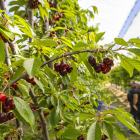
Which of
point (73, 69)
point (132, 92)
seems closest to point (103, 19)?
point (132, 92)

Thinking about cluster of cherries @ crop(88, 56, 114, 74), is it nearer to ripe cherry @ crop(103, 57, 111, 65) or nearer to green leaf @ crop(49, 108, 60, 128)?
ripe cherry @ crop(103, 57, 111, 65)

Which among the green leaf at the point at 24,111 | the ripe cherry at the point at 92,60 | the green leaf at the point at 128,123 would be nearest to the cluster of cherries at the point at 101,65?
the ripe cherry at the point at 92,60

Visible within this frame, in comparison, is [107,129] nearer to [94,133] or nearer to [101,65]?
[94,133]

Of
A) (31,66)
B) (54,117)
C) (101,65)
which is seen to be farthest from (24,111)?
(101,65)

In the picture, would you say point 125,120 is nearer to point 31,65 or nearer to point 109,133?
point 109,133

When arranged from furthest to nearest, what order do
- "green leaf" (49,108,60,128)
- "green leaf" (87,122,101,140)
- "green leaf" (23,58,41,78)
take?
"green leaf" (49,108,60,128), "green leaf" (87,122,101,140), "green leaf" (23,58,41,78)

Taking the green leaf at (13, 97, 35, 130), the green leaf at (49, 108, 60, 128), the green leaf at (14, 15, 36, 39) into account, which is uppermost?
the green leaf at (14, 15, 36, 39)

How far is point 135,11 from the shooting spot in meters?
5.44

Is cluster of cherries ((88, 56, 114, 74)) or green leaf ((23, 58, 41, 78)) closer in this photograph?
green leaf ((23, 58, 41, 78))

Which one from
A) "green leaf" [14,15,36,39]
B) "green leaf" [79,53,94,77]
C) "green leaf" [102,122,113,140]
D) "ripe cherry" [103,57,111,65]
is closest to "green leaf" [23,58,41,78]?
"green leaf" [14,15,36,39]

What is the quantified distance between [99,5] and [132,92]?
354cm

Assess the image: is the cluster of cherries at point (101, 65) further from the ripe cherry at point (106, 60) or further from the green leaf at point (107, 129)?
the green leaf at point (107, 129)

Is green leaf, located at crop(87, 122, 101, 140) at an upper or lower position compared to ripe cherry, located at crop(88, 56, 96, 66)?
lower

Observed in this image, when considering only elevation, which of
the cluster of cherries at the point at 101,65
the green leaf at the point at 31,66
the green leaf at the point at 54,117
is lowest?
the green leaf at the point at 54,117
